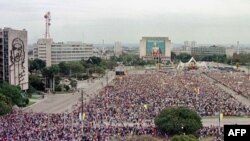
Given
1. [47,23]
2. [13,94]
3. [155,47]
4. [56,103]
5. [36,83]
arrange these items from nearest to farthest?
[13,94] < [56,103] < [36,83] < [47,23] < [155,47]

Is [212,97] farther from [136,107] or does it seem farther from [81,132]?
[81,132]

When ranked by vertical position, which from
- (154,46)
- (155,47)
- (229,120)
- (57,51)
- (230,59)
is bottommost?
(229,120)

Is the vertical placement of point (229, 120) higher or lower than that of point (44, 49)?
lower

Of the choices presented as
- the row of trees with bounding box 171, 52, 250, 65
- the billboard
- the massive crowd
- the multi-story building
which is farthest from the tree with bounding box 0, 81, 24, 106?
the billboard

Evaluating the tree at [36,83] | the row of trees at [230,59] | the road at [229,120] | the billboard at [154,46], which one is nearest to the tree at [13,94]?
the tree at [36,83]

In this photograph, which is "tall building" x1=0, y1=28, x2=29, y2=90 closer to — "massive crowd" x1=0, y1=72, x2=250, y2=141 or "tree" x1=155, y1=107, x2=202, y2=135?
"massive crowd" x1=0, y1=72, x2=250, y2=141

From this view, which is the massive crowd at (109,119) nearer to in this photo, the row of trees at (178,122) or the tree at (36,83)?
the row of trees at (178,122)

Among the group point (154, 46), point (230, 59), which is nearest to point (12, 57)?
point (230, 59)

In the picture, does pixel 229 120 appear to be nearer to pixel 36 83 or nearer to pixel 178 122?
pixel 178 122
